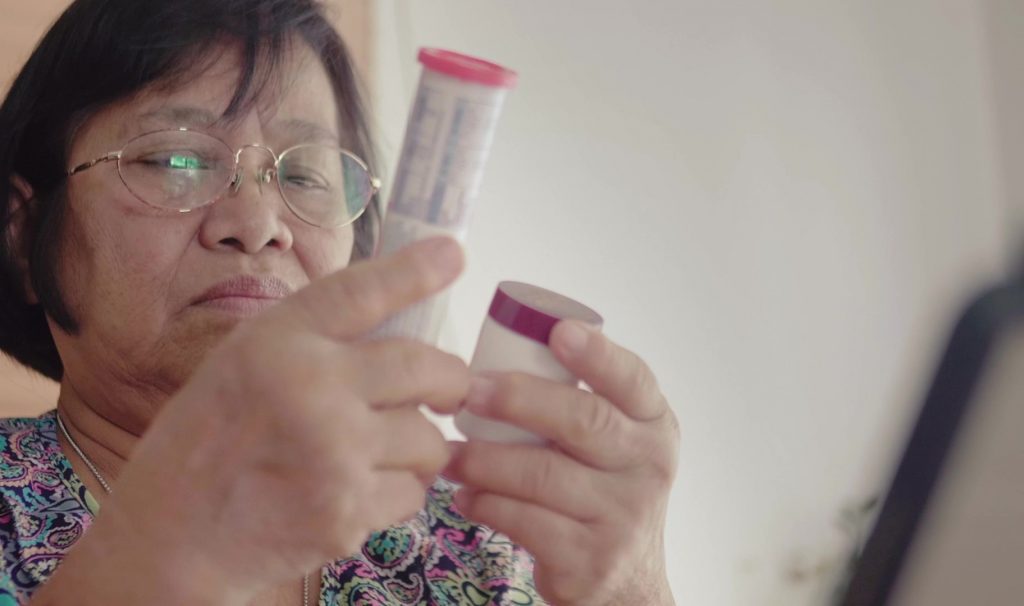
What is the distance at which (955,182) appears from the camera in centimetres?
148

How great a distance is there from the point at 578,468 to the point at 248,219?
512 millimetres

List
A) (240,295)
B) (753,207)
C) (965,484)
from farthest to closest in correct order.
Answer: (753,207)
(240,295)
(965,484)

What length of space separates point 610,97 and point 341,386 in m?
1.46

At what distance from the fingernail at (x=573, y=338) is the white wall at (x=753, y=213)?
85cm

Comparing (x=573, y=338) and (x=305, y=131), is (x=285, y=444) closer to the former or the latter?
(x=573, y=338)

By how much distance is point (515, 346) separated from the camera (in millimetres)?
718

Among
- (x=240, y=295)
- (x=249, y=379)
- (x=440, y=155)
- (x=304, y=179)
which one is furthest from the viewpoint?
(x=304, y=179)

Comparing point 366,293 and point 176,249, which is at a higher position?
point 366,293

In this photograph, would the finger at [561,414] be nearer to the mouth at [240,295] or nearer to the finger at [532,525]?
the finger at [532,525]

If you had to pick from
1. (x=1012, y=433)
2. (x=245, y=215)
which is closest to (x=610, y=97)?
(x=245, y=215)

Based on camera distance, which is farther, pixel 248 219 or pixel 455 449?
pixel 248 219


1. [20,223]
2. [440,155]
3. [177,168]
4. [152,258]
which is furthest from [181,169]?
[440,155]

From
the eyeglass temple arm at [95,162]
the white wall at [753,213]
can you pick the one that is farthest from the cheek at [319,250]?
the white wall at [753,213]

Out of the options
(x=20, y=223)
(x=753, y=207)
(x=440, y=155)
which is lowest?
(x=20, y=223)
